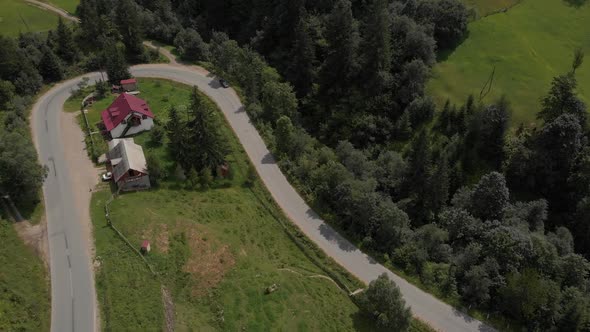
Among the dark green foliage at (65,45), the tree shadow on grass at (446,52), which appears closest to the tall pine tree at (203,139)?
the dark green foliage at (65,45)

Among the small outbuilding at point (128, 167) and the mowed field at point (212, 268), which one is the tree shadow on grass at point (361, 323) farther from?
the small outbuilding at point (128, 167)

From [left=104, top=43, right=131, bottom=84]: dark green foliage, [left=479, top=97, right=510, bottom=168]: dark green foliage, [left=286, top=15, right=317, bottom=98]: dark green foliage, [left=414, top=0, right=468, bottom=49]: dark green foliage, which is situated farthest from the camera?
[left=414, top=0, right=468, bottom=49]: dark green foliage

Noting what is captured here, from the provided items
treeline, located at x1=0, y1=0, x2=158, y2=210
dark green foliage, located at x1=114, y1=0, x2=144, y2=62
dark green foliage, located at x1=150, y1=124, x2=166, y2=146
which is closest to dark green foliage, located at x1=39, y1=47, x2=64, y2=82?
treeline, located at x1=0, y1=0, x2=158, y2=210

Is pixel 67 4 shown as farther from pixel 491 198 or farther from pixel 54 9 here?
pixel 491 198

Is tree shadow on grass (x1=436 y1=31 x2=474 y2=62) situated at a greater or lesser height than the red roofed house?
greater

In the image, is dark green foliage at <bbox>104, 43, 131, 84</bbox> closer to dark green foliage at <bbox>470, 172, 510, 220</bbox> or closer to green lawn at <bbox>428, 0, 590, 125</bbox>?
green lawn at <bbox>428, 0, 590, 125</bbox>

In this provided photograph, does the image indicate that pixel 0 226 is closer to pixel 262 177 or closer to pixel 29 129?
pixel 29 129
